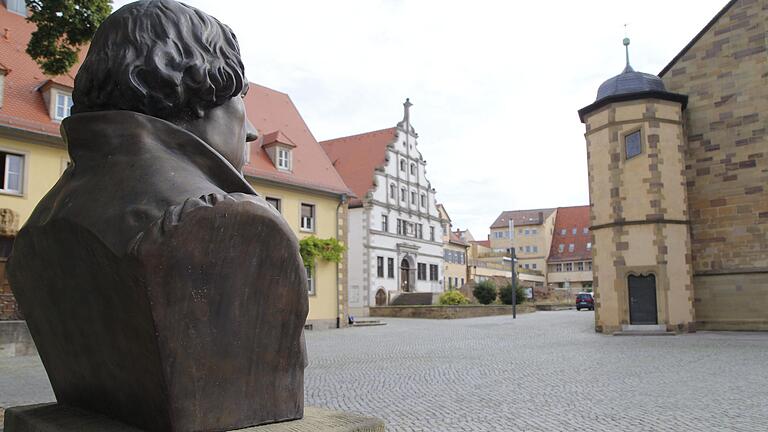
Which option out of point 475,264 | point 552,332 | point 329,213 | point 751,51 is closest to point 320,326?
point 329,213

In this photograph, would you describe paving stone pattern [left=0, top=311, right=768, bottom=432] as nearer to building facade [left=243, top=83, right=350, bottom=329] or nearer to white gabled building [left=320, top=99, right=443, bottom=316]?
building facade [left=243, top=83, right=350, bottom=329]

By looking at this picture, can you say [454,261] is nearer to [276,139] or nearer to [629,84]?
[276,139]

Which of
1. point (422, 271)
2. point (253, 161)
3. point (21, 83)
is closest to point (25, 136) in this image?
point (21, 83)

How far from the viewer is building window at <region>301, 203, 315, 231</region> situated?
25.5 meters

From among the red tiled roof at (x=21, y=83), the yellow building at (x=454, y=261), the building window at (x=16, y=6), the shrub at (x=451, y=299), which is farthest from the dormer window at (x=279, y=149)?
the yellow building at (x=454, y=261)

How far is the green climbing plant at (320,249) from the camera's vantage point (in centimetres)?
2450

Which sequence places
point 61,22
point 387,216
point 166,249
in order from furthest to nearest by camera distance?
point 387,216
point 61,22
point 166,249

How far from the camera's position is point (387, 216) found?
41688 millimetres

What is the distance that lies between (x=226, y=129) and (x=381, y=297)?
38315 millimetres

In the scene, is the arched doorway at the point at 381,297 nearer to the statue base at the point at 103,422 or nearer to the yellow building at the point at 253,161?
the yellow building at the point at 253,161

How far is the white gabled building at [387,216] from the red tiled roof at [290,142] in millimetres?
11488

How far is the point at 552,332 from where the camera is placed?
68.0 feet

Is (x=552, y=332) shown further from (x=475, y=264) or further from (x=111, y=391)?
(x=475, y=264)

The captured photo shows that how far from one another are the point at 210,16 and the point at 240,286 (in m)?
1.08
